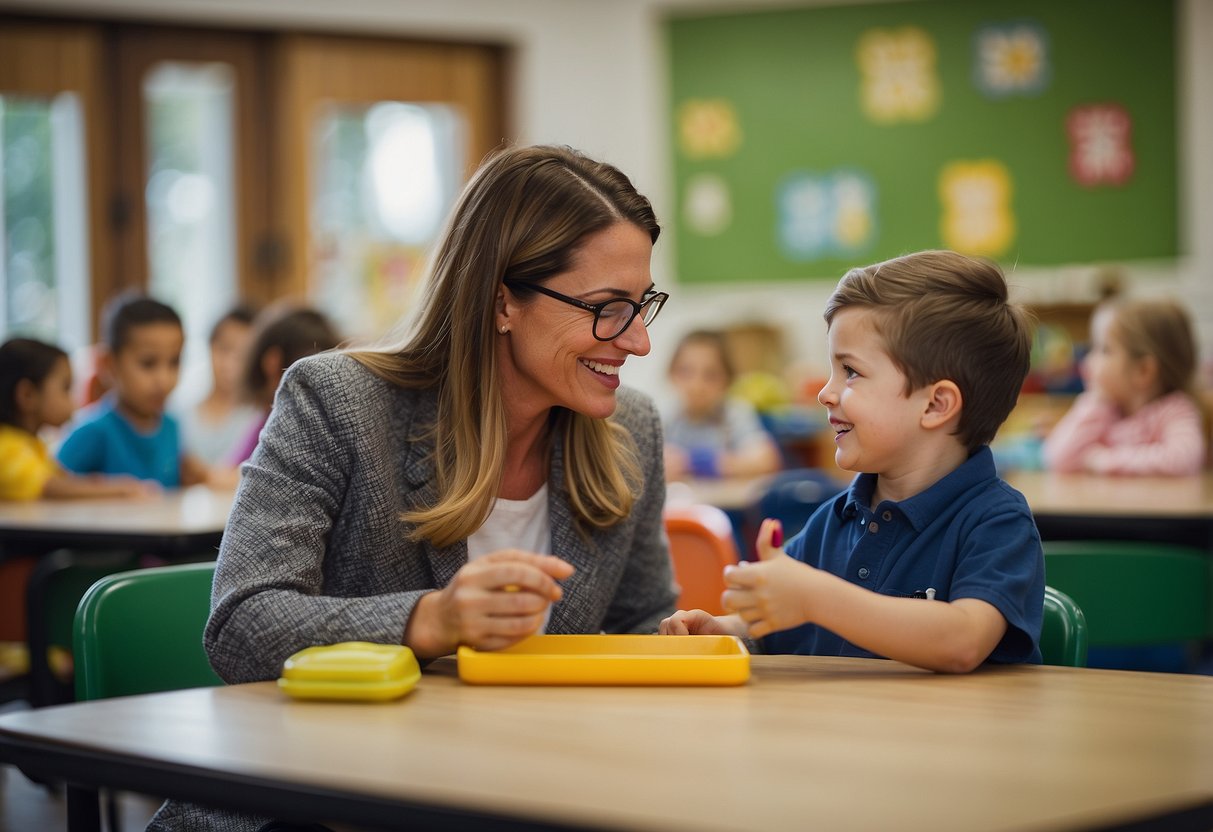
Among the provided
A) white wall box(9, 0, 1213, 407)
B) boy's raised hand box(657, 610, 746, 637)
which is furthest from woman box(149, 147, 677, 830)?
white wall box(9, 0, 1213, 407)

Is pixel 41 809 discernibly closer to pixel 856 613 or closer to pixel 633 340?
pixel 633 340

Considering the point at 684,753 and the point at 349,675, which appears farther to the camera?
the point at 349,675

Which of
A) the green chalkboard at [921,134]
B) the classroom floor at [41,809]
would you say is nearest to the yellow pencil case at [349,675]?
the classroom floor at [41,809]

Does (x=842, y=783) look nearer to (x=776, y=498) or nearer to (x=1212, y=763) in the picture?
(x=1212, y=763)

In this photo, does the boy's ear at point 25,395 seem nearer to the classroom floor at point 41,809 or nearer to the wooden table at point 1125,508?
the classroom floor at point 41,809


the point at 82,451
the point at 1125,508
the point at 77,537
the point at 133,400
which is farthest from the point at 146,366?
the point at 1125,508

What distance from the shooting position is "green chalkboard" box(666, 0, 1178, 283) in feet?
22.5

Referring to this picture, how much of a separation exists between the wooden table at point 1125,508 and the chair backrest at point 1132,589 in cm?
24

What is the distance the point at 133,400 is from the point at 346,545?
2.55m

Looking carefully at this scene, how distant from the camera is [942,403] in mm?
1382

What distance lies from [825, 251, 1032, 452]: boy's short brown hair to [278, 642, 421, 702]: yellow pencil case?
0.62 m

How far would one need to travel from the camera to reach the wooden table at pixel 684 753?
77 centimetres

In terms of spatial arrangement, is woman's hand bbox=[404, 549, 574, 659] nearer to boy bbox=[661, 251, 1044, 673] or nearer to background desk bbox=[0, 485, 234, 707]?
boy bbox=[661, 251, 1044, 673]

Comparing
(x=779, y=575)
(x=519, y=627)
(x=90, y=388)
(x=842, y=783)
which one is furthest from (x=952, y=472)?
(x=90, y=388)
